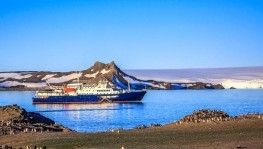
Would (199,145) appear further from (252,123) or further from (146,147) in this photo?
(252,123)

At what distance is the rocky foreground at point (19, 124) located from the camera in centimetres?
2258

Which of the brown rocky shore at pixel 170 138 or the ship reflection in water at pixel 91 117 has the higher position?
the brown rocky shore at pixel 170 138

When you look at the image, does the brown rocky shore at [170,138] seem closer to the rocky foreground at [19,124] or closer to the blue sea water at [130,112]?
the rocky foreground at [19,124]

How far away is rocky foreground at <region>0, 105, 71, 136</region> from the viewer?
74.1 feet

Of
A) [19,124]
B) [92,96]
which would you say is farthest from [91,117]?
[92,96]

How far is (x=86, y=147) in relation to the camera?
15734 mm

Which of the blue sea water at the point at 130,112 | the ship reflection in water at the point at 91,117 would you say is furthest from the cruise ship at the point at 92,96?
the ship reflection in water at the point at 91,117

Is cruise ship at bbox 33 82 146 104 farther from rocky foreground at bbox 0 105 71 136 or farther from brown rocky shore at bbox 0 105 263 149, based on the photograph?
brown rocky shore at bbox 0 105 263 149

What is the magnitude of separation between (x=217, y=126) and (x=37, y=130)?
7597mm

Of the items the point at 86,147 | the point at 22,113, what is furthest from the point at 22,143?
the point at 22,113

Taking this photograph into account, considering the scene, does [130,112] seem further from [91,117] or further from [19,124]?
[19,124]

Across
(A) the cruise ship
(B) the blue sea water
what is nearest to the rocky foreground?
(B) the blue sea water

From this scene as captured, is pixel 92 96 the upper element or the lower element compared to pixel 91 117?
upper

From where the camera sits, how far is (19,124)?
25062mm
